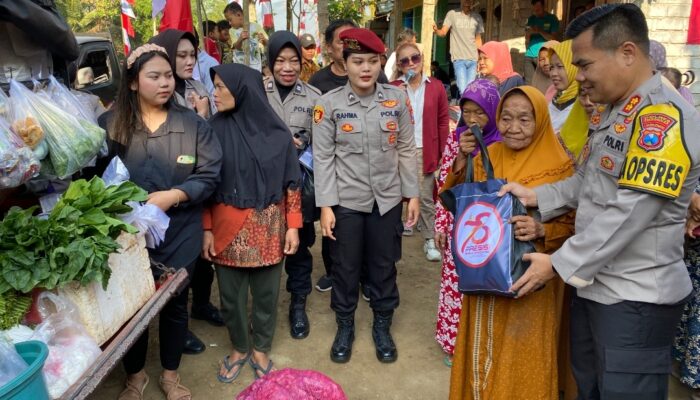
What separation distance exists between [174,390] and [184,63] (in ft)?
7.23

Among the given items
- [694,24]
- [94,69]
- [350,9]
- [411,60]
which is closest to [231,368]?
[411,60]

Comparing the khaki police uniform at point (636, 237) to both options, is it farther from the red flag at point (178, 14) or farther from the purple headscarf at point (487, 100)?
the red flag at point (178, 14)

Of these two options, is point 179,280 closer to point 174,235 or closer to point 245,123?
point 174,235

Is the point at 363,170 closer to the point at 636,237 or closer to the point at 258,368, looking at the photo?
the point at 258,368

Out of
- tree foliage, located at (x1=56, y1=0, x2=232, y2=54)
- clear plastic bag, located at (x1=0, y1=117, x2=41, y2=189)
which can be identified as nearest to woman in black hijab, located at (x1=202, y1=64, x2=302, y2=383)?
clear plastic bag, located at (x1=0, y1=117, x2=41, y2=189)

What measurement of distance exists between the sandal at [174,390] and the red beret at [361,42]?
213 centimetres

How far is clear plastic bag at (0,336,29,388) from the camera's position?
125 centimetres

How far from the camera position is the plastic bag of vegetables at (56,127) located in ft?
5.69

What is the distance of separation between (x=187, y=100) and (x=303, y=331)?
6.00ft

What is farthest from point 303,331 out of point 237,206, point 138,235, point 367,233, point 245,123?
point 138,235

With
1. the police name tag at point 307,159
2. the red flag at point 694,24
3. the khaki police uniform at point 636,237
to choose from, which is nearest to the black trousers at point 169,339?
the police name tag at point 307,159

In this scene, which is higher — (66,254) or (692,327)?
(66,254)

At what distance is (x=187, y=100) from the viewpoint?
3.57 meters

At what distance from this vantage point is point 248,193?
9.03ft
